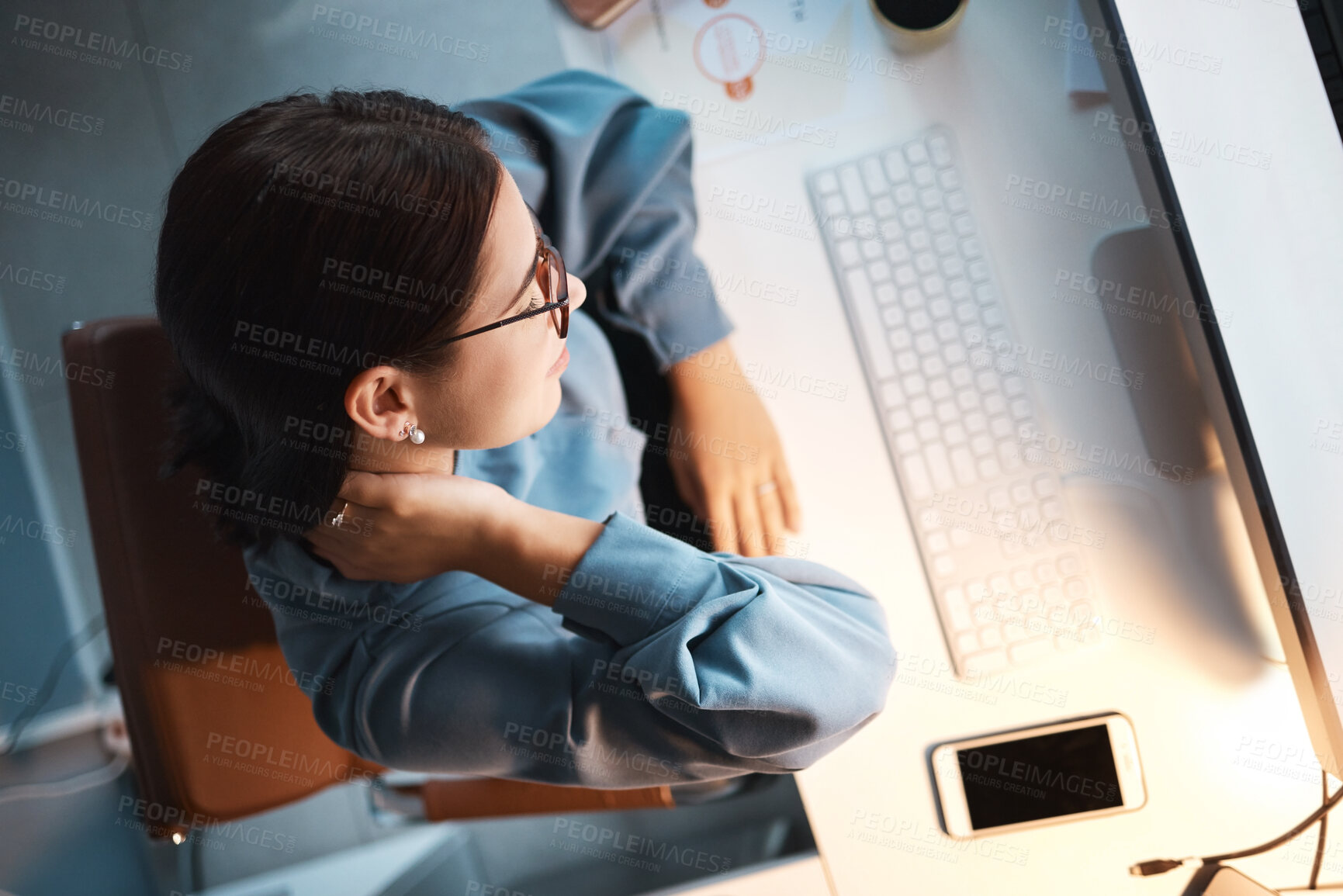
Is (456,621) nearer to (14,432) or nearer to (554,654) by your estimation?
(554,654)

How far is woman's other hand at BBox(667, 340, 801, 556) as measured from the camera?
0.78 meters

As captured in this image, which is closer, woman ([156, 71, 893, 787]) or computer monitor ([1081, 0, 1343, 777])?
woman ([156, 71, 893, 787])

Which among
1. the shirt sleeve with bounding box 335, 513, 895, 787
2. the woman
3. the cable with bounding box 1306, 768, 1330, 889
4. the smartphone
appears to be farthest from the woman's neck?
the cable with bounding box 1306, 768, 1330, 889

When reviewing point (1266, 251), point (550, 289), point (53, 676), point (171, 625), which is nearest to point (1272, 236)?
point (1266, 251)

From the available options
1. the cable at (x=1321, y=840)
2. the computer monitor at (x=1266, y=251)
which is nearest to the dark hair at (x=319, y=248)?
the computer monitor at (x=1266, y=251)

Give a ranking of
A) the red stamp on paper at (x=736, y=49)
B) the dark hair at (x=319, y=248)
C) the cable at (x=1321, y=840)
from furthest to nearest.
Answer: the red stamp on paper at (x=736, y=49)
the cable at (x=1321, y=840)
the dark hair at (x=319, y=248)

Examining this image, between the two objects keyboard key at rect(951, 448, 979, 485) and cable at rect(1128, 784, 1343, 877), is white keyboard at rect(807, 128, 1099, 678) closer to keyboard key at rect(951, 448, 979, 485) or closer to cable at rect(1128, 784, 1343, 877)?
keyboard key at rect(951, 448, 979, 485)

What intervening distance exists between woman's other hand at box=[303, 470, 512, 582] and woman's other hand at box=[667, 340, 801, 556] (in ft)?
0.87

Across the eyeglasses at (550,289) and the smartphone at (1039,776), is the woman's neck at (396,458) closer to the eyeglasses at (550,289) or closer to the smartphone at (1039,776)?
the eyeglasses at (550,289)

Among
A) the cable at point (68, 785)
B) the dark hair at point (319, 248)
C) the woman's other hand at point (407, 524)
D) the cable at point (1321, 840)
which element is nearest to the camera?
the dark hair at point (319, 248)

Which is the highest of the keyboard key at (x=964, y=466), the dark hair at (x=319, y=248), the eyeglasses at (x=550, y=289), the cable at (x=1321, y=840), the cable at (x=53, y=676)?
the dark hair at (x=319, y=248)

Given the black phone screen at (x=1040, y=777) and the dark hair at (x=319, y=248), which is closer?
the dark hair at (x=319, y=248)

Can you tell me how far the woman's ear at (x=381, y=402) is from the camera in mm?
522

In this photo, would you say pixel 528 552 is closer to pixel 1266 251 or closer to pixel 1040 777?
pixel 1040 777
